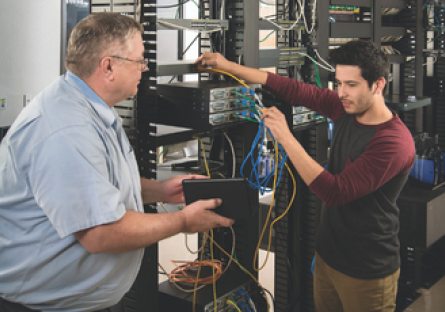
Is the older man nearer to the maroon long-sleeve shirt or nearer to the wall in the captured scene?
the maroon long-sleeve shirt

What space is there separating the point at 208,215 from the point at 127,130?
1.54 ft

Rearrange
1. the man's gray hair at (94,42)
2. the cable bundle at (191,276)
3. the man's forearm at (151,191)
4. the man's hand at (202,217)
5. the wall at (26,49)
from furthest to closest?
the wall at (26,49) < the cable bundle at (191,276) < the man's forearm at (151,191) < the man's hand at (202,217) < the man's gray hair at (94,42)

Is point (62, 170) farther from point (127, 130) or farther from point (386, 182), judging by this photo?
point (386, 182)

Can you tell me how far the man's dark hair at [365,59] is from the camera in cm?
178

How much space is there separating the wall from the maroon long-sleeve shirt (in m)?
1.68

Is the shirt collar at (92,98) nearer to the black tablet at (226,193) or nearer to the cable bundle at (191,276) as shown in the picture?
the black tablet at (226,193)

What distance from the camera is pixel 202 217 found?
4.71 ft

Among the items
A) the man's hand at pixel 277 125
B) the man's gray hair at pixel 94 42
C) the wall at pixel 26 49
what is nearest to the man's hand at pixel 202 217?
the man's hand at pixel 277 125

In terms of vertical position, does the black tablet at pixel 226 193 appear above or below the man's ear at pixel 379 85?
below

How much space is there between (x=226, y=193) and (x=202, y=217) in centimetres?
11

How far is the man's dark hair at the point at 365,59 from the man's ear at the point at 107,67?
3.11 feet

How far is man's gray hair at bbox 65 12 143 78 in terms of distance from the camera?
123 cm

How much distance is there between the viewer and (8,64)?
2.83m

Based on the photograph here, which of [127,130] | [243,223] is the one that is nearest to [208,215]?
[127,130]
